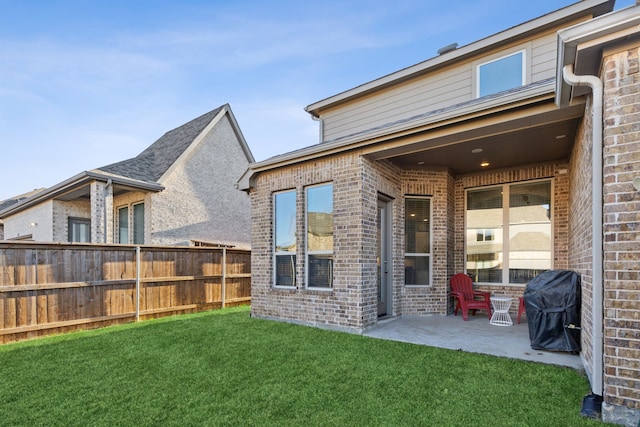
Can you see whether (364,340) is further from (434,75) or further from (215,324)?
(434,75)

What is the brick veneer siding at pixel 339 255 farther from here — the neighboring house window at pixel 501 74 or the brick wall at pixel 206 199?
the brick wall at pixel 206 199

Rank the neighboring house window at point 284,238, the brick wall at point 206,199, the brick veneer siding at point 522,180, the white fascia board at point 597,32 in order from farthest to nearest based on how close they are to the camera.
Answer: the brick wall at point 206,199 < the neighboring house window at point 284,238 < the brick veneer siding at point 522,180 < the white fascia board at point 597,32

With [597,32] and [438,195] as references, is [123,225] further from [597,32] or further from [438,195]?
[597,32]

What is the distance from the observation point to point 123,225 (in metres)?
11.5

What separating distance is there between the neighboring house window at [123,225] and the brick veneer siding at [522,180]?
34.0 ft

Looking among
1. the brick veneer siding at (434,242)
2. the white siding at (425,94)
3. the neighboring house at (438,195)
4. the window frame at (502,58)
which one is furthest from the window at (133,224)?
the window frame at (502,58)

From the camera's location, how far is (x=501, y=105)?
162 inches

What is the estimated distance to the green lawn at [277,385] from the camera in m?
2.84

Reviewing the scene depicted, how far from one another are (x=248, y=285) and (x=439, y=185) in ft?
19.3

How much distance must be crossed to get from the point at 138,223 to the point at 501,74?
11.2m

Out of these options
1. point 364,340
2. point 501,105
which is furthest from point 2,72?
point 501,105

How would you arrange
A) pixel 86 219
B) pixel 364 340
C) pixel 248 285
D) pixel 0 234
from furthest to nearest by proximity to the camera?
1. pixel 0 234
2. pixel 86 219
3. pixel 248 285
4. pixel 364 340

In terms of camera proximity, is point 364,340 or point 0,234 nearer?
point 364,340

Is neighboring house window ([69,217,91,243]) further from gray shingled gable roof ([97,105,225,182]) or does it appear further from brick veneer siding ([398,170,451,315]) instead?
brick veneer siding ([398,170,451,315])
